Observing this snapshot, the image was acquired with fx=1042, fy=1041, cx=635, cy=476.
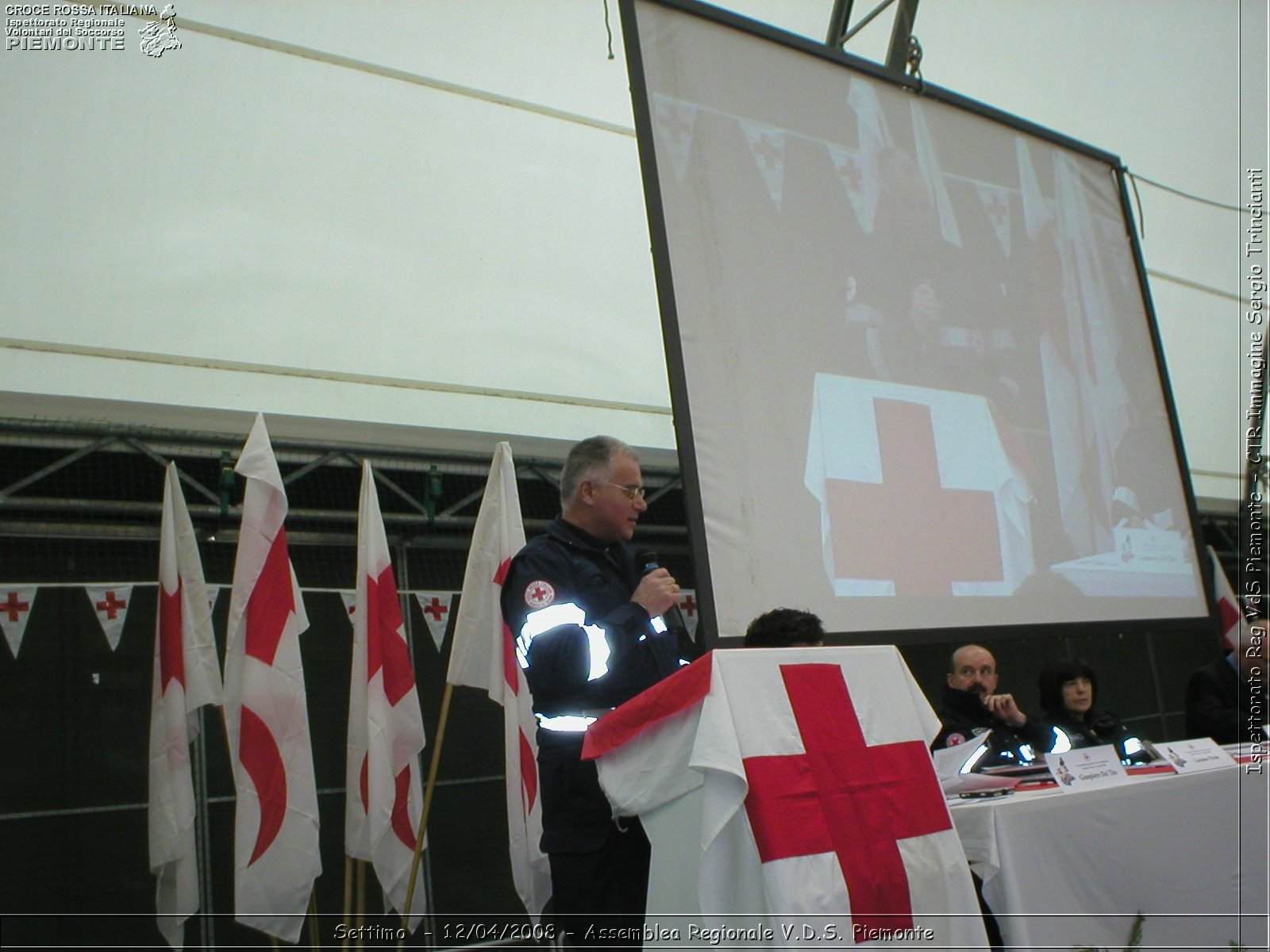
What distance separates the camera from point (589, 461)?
2.63 m

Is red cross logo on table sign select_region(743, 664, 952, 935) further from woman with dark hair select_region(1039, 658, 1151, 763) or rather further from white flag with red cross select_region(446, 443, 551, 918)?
white flag with red cross select_region(446, 443, 551, 918)

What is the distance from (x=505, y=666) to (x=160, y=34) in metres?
2.87

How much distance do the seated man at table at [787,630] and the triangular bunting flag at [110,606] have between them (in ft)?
10.5

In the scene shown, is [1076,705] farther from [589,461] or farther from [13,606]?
[13,606]

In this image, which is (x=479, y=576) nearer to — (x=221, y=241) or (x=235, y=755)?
(x=235, y=755)

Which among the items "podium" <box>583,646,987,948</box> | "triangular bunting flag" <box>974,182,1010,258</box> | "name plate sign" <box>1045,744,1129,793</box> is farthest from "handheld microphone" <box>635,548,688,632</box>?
"triangular bunting flag" <box>974,182,1010,258</box>

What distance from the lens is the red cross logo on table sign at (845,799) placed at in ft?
5.87

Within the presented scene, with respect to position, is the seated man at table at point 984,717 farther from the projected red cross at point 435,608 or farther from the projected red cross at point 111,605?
the projected red cross at point 111,605

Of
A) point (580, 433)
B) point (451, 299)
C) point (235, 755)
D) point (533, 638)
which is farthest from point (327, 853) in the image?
point (533, 638)

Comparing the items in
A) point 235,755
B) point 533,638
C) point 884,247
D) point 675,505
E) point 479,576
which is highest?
point 884,247

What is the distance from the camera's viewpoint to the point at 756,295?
3223 millimetres

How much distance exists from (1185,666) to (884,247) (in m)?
6.99

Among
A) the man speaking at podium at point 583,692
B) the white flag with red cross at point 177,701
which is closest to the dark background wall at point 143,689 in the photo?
the white flag with red cross at point 177,701

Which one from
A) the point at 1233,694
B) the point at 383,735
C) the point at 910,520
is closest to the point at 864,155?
the point at 910,520
